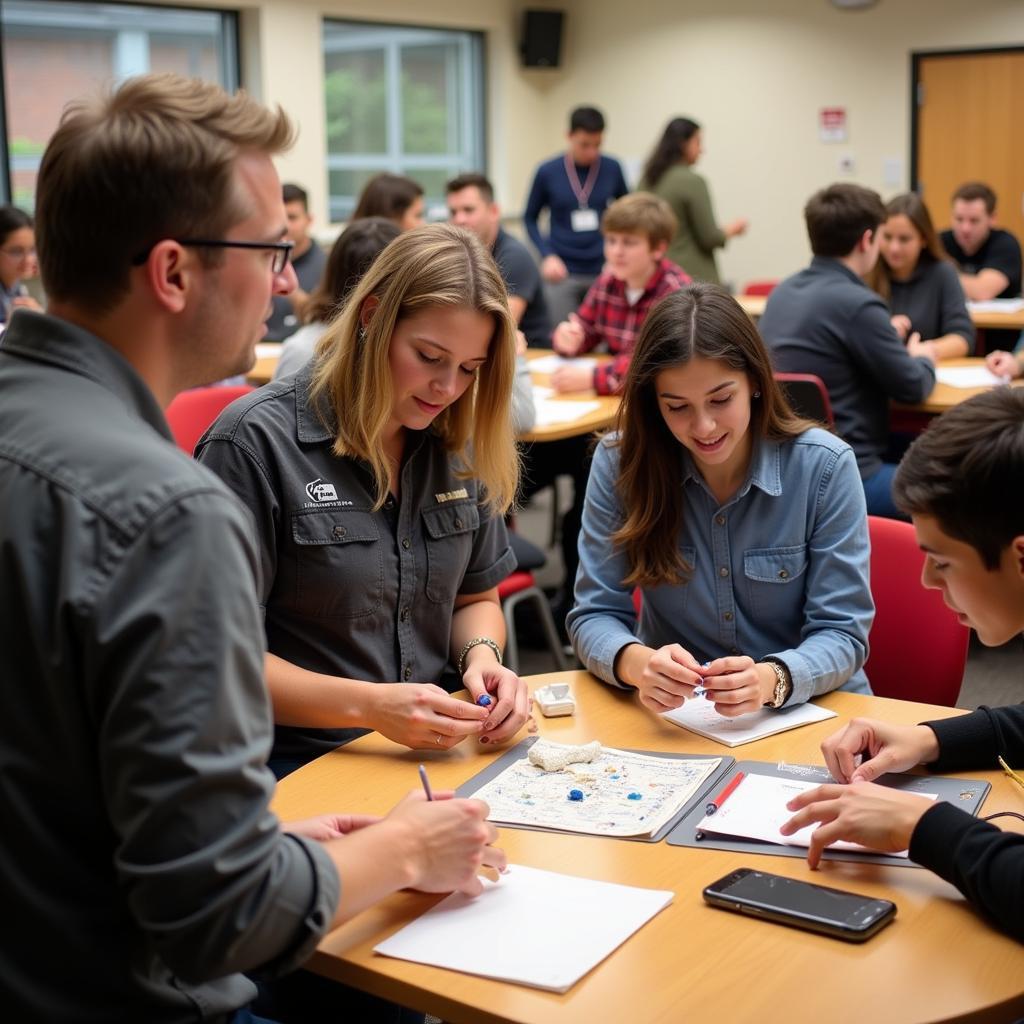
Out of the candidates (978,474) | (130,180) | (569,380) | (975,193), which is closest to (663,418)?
(978,474)

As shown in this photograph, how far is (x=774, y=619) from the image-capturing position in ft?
7.18

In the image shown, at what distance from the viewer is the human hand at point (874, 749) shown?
1663mm

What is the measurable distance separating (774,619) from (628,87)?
341 inches

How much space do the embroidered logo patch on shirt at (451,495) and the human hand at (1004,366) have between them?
116 inches

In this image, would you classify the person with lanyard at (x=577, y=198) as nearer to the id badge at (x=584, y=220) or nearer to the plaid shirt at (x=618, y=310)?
the id badge at (x=584, y=220)

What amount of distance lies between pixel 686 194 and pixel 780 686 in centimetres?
629

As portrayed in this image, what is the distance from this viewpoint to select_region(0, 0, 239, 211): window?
7.29 meters

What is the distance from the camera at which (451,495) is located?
212 cm

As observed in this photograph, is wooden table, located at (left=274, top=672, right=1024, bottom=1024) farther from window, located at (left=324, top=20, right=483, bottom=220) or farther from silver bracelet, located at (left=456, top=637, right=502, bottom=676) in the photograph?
window, located at (left=324, top=20, right=483, bottom=220)

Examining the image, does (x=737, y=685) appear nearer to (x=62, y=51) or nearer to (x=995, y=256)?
(x=995, y=256)

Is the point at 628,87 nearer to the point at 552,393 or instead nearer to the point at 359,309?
the point at 552,393

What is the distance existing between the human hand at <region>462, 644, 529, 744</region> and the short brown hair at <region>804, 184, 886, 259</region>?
2558 mm

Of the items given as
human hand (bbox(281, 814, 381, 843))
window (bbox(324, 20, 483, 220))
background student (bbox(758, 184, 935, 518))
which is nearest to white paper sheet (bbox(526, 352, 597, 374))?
background student (bbox(758, 184, 935, 518))

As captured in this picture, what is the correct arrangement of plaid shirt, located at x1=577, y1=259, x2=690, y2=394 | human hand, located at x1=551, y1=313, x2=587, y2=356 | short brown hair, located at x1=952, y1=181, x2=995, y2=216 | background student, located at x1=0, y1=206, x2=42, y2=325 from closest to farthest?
plaid shirt, located at x1=577, y1=259, x2=690, y2=394
human hand, located at x1=551, y1=313, x2=587, y2=356
background student, located at x1=0, y1=206, x2=42, y2=325
short brown hair, located at x1=952, y1=181, x2=995, y2=216
